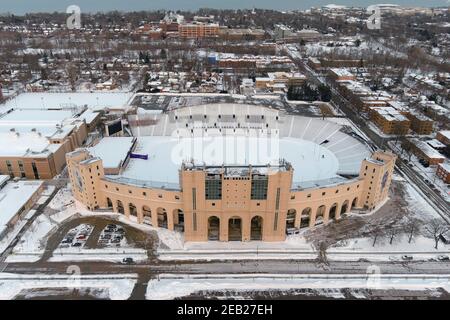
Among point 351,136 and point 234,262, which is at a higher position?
point 351,136

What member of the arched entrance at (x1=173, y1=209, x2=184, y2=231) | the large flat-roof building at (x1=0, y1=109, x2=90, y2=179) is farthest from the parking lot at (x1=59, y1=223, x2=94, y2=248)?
the large flat-roof building at (x1=0, y1=109, x2=90, y2=179)

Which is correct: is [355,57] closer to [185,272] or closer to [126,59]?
[126,59]

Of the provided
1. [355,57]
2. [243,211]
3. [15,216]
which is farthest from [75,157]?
[355,57]

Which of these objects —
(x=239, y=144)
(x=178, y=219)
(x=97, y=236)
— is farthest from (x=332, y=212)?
(x=97, y=236)

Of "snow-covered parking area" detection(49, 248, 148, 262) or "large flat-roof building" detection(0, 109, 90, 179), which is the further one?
"large flat-roof building" detection(0, 109, 90, 179)

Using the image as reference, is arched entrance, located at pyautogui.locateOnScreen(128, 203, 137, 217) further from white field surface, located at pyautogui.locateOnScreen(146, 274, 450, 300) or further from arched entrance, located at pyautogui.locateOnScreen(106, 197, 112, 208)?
white field surface, located at pyautogui.locateOnScreen(146, 274, 450, 300)
